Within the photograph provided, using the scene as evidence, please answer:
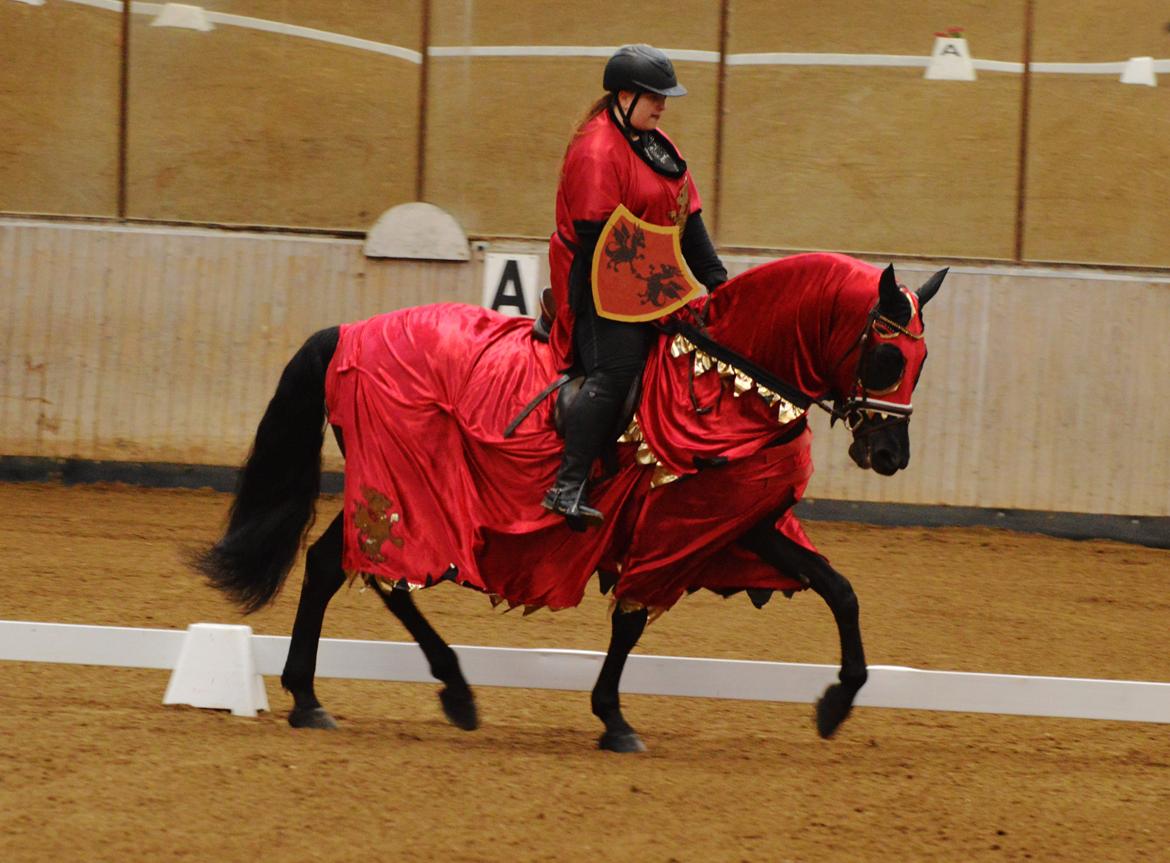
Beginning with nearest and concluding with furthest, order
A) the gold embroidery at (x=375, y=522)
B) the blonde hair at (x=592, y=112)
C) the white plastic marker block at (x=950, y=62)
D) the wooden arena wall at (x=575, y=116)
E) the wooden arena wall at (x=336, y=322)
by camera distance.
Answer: the blonde hair at (x=592, y=112)
the gold embroidery at (x=375, y=522)
the wooden arena wall at (x=336, y=322)
the wooden arena wall at (x=575, y=116)
the white plastic marker block at (x=950, y=62)

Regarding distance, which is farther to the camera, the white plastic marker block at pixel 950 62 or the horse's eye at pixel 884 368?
the white plastic marker block at pixel 950 62

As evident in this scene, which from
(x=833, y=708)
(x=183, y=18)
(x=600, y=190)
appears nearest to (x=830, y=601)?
(x=833, y=708)

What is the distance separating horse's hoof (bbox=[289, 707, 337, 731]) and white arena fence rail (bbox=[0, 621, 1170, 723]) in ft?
0.44

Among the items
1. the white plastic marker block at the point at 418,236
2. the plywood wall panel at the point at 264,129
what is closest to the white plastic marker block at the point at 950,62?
the white plastic marker block at the point at 418,236

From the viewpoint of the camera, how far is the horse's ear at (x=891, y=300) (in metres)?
4.51

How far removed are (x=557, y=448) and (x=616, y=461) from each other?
0.20 meters

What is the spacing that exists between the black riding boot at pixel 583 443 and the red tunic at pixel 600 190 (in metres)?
0.27

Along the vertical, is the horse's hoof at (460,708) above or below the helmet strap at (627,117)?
below

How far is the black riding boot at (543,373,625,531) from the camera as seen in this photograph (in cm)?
474

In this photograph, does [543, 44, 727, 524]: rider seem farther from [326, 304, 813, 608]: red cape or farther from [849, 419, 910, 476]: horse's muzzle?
[849, 419, 910, 476]: horse's muzzle

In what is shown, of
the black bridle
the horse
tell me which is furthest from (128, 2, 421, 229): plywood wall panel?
the black bridle

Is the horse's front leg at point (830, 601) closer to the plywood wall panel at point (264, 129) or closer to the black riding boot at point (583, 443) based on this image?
the black riding boot at point (583, 443)

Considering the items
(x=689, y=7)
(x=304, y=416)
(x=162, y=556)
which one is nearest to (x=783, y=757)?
(x=304, y=416)

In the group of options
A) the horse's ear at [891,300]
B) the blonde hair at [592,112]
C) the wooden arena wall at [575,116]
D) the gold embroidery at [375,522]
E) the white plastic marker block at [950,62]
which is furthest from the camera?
the white plastic marker block at [950,62]
